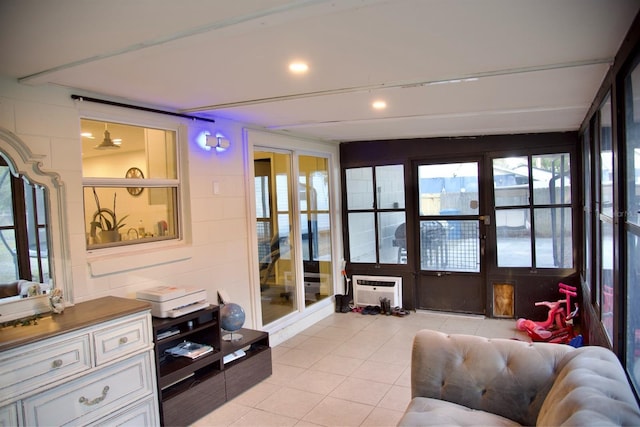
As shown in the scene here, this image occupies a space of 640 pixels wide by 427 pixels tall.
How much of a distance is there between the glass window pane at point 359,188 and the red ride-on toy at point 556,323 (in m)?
2.44

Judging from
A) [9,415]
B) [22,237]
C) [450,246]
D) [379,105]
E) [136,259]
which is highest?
[379,105]

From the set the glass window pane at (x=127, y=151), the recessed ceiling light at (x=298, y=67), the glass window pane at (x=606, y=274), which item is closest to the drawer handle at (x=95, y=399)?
the glass window pane at (x=127, y=151)

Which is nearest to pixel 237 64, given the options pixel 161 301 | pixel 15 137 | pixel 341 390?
pixel 15 137

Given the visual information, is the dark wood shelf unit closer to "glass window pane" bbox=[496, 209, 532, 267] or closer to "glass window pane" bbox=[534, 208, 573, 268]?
"glass window pane" bbox=[496, 209, 532, 267]

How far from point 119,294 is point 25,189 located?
0.94 meters

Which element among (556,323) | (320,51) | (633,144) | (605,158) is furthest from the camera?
(556,323)

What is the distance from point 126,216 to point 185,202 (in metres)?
0.52

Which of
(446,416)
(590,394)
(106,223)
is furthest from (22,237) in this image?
(590,394)

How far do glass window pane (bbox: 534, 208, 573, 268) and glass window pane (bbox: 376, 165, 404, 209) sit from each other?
1.68 meters

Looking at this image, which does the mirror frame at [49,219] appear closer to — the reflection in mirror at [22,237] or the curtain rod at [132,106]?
the reflection in mirror at [22,237]

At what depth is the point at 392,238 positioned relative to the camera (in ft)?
19.6

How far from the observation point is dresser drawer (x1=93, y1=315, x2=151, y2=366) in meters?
2.52

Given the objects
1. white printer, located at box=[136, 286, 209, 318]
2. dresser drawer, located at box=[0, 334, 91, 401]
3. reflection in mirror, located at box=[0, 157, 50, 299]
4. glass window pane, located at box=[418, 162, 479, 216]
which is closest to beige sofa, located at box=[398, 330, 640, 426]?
white printer, located at box=[136, 286, 209, 318]

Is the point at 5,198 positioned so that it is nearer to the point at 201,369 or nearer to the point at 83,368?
the point at 83,368
